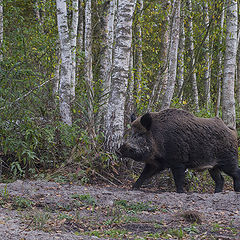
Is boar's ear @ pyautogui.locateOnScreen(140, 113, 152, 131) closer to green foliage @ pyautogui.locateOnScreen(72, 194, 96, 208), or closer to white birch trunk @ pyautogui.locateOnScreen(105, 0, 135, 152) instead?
white birch trunk @ pyautogui.locateOnScreen(105, 0, 135, 152)

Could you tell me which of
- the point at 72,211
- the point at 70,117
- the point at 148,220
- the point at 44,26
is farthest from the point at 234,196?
the point at 44,26

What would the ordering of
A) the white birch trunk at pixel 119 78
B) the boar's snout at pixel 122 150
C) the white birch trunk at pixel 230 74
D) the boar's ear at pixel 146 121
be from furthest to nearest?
the white birch trunk at pixel 230 74
the white birch trunk at pixel 119 78
the boar's ear at pixel 146 121
the boar's snout at pixel 122 150

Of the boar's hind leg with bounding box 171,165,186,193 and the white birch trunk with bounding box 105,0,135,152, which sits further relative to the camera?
the white birch trunk with bounding box 105,0,135,152

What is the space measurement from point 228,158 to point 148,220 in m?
4.10

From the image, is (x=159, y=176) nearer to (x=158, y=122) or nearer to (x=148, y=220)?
(x=158, y=122)

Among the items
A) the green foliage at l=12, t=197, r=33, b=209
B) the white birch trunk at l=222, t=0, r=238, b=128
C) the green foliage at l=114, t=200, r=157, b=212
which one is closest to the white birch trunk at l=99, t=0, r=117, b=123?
the white birch trunk at l=222, t=0, r=238, b=128

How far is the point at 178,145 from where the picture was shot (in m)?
8.66

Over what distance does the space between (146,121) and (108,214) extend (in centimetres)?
317

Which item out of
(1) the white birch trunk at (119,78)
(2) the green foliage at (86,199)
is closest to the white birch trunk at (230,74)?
(1) the white birch trunk at (119,78)

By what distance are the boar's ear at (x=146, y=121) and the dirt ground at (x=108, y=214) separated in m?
1.68

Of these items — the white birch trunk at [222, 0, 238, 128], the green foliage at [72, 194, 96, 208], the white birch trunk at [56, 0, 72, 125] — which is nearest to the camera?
the green foliage at [72, 194, 96, 208]

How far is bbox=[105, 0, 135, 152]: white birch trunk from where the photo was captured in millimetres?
9078

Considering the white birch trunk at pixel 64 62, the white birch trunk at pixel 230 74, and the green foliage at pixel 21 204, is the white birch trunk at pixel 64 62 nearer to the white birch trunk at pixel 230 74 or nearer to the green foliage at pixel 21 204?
the green foliage at pixel 21 204

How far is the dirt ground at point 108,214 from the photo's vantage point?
479cm
